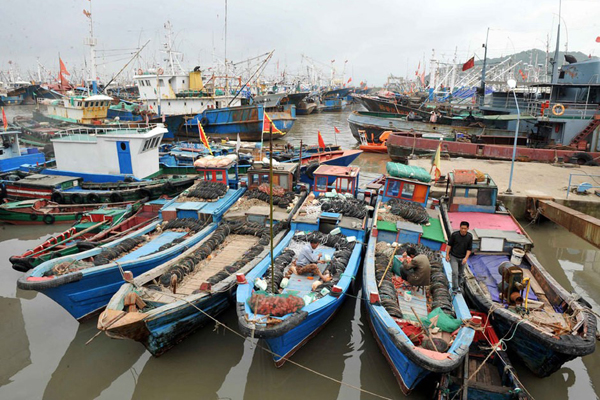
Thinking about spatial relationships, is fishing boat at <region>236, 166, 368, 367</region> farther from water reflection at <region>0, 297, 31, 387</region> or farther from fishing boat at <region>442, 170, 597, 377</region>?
water reflection at <region>0, 297, 31, 387</region>

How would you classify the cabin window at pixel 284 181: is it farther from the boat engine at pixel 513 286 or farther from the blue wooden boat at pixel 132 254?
the boat engine at pixel 513 286

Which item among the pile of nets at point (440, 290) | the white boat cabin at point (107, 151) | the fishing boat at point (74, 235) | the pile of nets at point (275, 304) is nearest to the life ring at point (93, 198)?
the fishing boat at point (74, 235)

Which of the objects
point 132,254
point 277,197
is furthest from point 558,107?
point 132,254

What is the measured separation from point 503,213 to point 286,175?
7125 mm

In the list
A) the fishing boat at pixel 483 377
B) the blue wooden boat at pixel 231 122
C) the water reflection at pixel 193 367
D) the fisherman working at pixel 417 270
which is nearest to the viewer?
the fishing boat at pixel 483 377

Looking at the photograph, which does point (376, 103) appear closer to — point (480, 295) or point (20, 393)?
point (480, 295)

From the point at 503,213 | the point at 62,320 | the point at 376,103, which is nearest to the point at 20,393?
the point at 62,320

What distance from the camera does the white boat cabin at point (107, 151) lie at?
16.4 meters

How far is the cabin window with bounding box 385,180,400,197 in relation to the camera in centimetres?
1168

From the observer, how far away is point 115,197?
15203 millimetres

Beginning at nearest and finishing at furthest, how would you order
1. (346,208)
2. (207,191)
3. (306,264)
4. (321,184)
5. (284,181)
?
(306,264)
(346,208)
(207,191)
(321,184)
(284,181)

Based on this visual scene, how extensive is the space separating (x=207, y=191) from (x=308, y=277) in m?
5.54

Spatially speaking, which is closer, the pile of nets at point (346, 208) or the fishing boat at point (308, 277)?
the fishing boat at point (308, 277)

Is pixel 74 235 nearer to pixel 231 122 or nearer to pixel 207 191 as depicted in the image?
pixel 207 191
